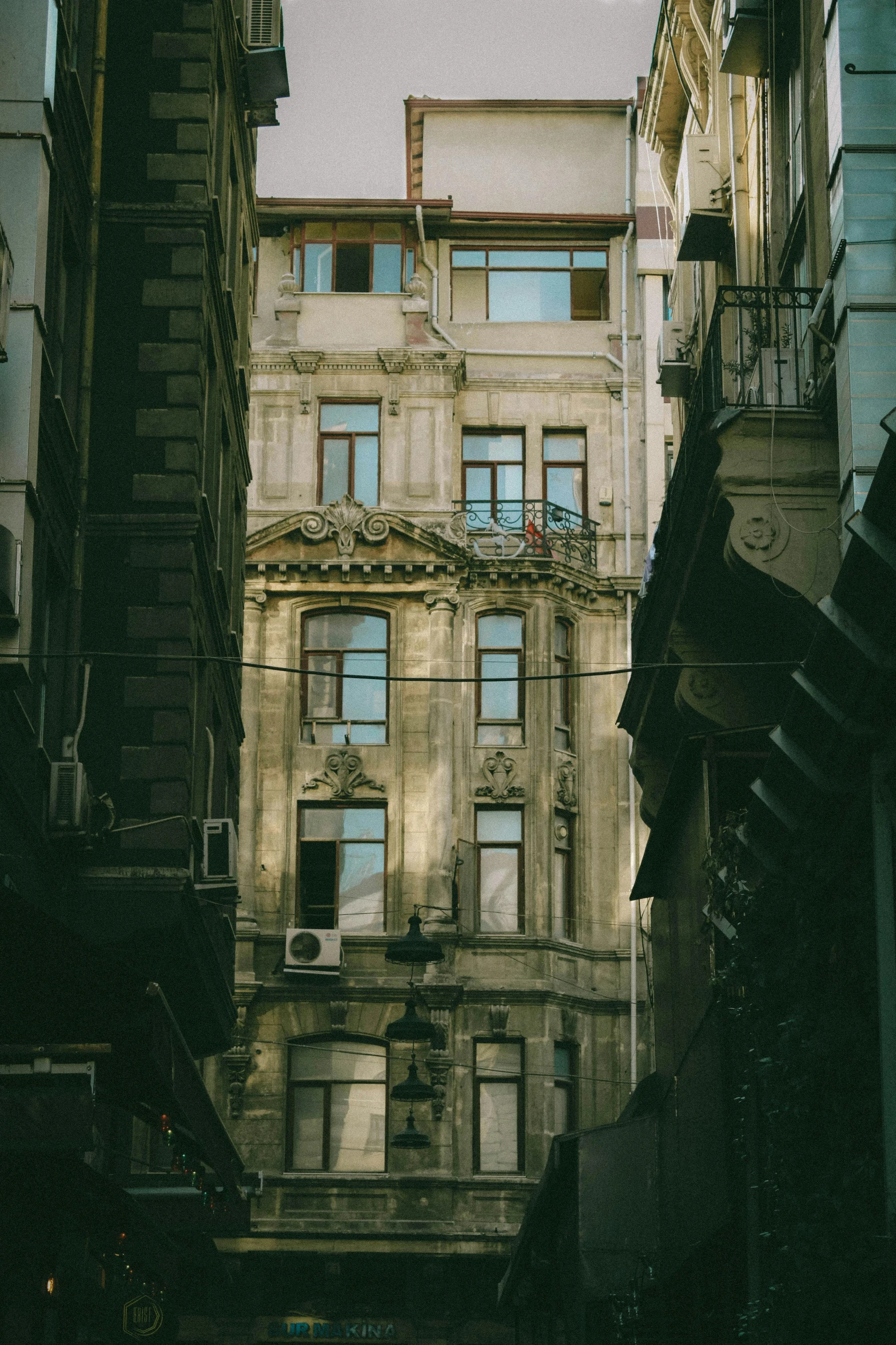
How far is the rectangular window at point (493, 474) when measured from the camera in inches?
1705

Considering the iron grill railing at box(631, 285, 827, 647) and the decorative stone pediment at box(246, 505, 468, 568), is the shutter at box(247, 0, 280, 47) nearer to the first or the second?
the iron grill railing at box(631, 285, 827, 647)

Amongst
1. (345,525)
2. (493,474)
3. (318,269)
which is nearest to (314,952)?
(345,525)

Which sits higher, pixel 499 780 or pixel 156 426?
pixel 499 780

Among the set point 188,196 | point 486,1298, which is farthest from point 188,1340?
point 188,196

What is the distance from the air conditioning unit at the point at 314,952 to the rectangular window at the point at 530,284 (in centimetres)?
1484

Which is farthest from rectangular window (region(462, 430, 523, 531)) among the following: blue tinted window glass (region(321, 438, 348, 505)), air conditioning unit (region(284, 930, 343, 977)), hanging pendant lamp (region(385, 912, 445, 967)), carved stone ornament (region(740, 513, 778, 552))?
carved stone ornament (region(740, 513, 778, 552))

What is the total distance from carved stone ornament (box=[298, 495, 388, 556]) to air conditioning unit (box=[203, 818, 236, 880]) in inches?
838

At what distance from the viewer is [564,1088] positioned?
3928 centimetres

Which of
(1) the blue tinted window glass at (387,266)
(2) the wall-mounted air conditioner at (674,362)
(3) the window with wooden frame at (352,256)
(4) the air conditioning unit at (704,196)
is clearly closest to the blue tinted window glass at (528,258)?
(3) the window with wooden frame at (352,256)

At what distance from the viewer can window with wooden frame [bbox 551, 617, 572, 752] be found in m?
41.2

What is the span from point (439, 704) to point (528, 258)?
1124 centimetres

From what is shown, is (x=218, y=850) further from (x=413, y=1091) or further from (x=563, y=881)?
(x=563, y=881)

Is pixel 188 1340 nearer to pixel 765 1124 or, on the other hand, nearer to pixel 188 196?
pixel 188 196

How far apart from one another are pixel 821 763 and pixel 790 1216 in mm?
2319
